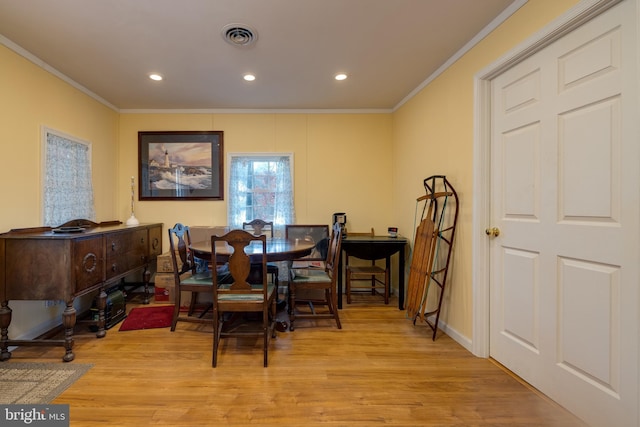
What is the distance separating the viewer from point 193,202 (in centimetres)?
389

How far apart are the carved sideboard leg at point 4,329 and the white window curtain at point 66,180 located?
85 cm

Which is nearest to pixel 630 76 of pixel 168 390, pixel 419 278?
pixel 419 278

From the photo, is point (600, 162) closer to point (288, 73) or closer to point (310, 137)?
point (288, 73)

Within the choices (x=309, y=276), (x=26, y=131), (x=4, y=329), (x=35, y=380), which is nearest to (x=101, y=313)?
(x=4, y=329)

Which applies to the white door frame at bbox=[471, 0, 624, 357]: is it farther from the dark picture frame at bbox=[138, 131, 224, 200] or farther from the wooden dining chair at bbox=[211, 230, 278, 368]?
the dark picture frame at bbox=[138, 131, 224, 200]

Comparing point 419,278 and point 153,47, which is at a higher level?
point 153,47

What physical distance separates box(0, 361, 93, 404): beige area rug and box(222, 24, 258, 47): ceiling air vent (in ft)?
8.86

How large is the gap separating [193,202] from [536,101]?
3854 millimetres

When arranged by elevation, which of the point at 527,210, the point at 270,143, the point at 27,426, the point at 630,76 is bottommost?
the point at 27,426

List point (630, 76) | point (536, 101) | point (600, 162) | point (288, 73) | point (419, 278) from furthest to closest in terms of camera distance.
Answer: point (288, 73)
point (419, 278)
point (536, 101)
point (600, 162)
point (630, 76)

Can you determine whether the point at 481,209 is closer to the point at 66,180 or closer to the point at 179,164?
the point at 179,164

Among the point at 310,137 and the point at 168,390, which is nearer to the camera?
the point at 168,390

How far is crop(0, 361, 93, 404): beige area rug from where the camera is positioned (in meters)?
1.70

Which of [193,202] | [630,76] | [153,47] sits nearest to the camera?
[630,76]
